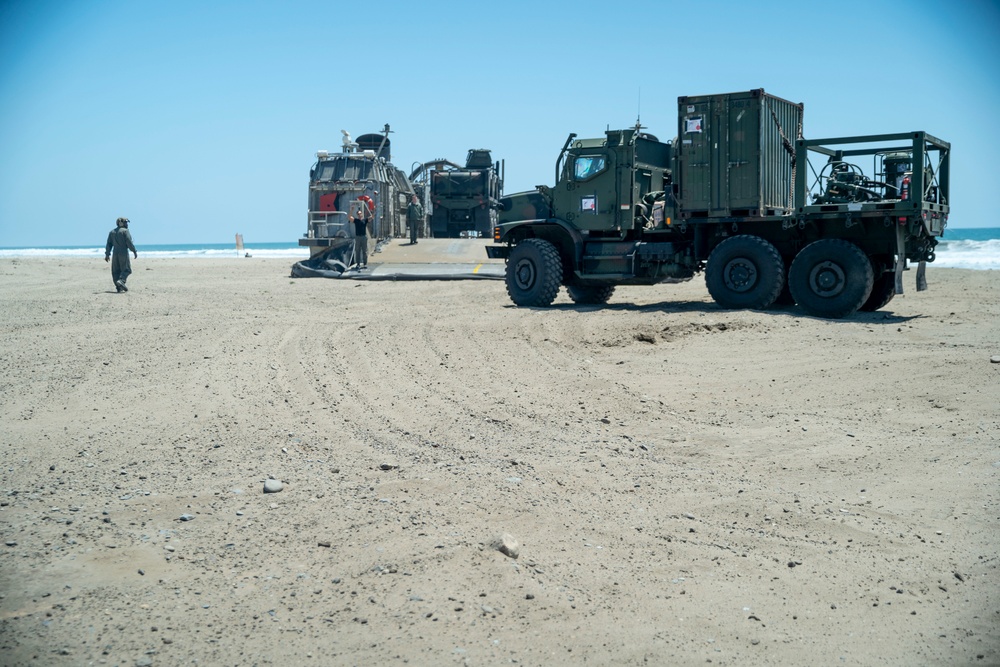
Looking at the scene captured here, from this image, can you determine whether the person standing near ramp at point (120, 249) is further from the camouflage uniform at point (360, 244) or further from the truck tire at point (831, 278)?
the truck tire at point (831, 278)

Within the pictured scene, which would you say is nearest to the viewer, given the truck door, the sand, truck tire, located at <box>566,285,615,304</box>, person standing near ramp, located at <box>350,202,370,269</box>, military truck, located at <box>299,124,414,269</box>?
the sand

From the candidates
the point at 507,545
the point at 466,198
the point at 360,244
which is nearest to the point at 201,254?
the point at 466,198

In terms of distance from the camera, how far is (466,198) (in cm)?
3095

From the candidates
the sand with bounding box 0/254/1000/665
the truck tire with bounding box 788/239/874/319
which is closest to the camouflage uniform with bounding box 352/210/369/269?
the sand with bounding box 0/254/1000/665

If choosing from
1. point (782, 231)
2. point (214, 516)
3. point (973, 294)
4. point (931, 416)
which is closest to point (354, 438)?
point (214, 516)

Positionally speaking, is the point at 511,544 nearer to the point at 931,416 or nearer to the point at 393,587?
the point at 393,587

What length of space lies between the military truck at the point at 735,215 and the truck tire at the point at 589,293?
0.17ft

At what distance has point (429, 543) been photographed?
15.9 ft

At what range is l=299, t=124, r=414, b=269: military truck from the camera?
2630 cm

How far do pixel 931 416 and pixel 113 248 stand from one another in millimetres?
16449

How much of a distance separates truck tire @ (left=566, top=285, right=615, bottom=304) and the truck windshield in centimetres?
188

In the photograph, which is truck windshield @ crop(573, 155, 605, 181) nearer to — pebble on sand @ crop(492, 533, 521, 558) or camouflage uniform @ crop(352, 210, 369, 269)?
camouflage uniform @ crop(352, 210, 369, 269)

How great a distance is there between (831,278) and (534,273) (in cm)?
455

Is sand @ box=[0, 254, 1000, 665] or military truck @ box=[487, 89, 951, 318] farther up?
military truck @ box=[487, 89, 951, 318]
